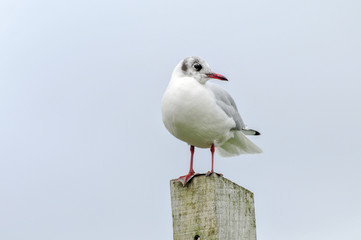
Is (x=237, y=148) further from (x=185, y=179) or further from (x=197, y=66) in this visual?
(x=185, y=179)

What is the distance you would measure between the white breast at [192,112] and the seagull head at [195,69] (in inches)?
4.1

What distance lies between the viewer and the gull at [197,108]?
5.85 meters

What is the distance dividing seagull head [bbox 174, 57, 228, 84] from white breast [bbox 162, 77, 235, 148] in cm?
10

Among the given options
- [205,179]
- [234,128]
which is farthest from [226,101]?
[205,179]

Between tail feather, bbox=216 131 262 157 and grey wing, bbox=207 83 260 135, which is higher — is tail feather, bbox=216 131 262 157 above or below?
below

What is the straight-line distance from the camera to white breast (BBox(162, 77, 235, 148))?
5.84 metres

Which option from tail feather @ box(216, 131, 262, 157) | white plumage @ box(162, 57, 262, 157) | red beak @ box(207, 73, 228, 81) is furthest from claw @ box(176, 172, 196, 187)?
tail feather @ box(216, 131, 262, 157)

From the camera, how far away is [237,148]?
24.4 feet

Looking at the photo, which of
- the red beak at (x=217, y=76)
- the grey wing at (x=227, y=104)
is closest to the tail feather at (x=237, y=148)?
the grey wing at (x=227, y=104)

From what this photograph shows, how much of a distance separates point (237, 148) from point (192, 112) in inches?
68.3

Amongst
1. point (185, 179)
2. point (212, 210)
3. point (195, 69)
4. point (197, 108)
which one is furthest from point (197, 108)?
point (212, 210)

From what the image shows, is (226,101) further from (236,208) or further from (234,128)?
(236,208)

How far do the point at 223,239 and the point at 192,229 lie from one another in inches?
11.0

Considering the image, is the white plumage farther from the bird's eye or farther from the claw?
the claw
